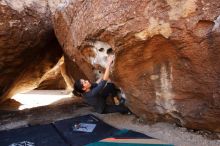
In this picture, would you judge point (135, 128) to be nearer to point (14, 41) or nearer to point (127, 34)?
point (127, 34)

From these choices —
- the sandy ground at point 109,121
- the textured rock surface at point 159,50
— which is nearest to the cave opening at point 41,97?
the sandy ground at point 109,121

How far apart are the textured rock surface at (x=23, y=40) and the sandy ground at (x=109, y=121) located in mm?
657

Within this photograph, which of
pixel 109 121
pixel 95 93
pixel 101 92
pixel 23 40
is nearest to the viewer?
pixel 95 93

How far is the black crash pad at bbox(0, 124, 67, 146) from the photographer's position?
3744mm

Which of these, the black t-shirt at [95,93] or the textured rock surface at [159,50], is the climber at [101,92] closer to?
the black t-shirt at [95,93]

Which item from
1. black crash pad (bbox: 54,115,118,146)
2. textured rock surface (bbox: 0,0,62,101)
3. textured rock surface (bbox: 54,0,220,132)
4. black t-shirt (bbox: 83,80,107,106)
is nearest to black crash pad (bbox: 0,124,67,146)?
black crash pad (bbox: 54,115,118,146)

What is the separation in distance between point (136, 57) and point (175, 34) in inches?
22.2

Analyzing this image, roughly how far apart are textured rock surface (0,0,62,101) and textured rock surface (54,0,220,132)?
0.76 meters

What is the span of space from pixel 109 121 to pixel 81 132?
1.75 feet

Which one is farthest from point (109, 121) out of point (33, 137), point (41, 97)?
point (41, 97)

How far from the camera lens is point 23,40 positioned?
15.0 feet

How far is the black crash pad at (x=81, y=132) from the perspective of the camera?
3.68 metres

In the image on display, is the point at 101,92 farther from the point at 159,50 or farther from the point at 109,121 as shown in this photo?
the point at 159,50

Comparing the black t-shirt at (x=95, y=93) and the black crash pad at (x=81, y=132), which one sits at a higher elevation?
the black t-shirt at (x=95, y=93)
